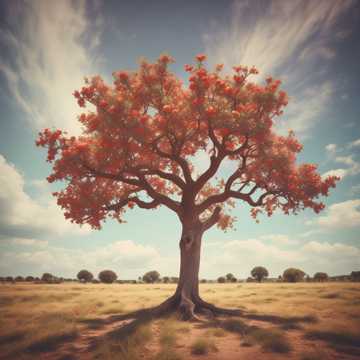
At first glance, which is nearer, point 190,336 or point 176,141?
point 190,336

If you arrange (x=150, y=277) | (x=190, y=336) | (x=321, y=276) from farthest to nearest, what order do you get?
(x=150, y=277) < (x=321, y=276) < (x=190, y=336)

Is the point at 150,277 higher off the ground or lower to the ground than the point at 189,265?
higher

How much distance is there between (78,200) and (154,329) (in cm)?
758

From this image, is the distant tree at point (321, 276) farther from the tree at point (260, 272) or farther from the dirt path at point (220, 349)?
the dirt path at point (220, 349)

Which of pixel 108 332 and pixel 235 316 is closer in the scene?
pixel 108 332

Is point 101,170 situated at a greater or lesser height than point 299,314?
greater

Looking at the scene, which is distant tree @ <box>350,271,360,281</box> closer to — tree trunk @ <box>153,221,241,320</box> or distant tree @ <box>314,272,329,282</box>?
distant tree @ <box>314,272,329,282</box>

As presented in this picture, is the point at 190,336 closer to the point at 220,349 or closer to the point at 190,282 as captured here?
the point at 220,349

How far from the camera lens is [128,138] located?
14.1 meters

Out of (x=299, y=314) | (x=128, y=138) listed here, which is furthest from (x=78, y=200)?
(x=299, y=314)

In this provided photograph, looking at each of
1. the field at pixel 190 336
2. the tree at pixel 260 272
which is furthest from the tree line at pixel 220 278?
the field at pixel 190 336

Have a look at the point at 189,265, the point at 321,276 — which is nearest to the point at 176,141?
the point at 189,265

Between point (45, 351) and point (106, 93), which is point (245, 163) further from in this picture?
point (45, 351)

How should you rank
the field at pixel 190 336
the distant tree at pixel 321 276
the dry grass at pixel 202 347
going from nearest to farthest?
1. the field at pixel 190 336
2. the dry grass at pixel 202 347
3. the distant tree at pixel 321 276
